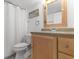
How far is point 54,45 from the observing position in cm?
152

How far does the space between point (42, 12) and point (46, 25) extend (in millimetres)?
374

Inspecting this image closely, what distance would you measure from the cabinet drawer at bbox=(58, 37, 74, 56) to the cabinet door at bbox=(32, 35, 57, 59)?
87mm

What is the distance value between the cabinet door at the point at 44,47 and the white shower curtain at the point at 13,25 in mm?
1258

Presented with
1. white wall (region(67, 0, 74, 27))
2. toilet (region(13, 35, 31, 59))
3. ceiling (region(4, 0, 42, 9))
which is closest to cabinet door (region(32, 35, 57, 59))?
white wall (region(67, 0, 74, 27))

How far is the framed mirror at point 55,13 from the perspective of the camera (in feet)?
7.14

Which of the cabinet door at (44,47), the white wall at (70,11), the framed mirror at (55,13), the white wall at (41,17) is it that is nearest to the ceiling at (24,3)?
the white wall at (41,17)

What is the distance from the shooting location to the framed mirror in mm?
2176

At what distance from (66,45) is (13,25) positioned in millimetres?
2338

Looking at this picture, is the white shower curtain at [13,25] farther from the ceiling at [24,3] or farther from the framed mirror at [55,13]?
the framed mirror at [55,13]

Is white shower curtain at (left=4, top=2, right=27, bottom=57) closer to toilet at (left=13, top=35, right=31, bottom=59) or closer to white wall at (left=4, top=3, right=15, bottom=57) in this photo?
white wall at (left=4, top=3, right=15, bottom=57)

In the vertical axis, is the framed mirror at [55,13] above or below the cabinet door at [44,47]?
above

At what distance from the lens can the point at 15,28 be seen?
3.53m
